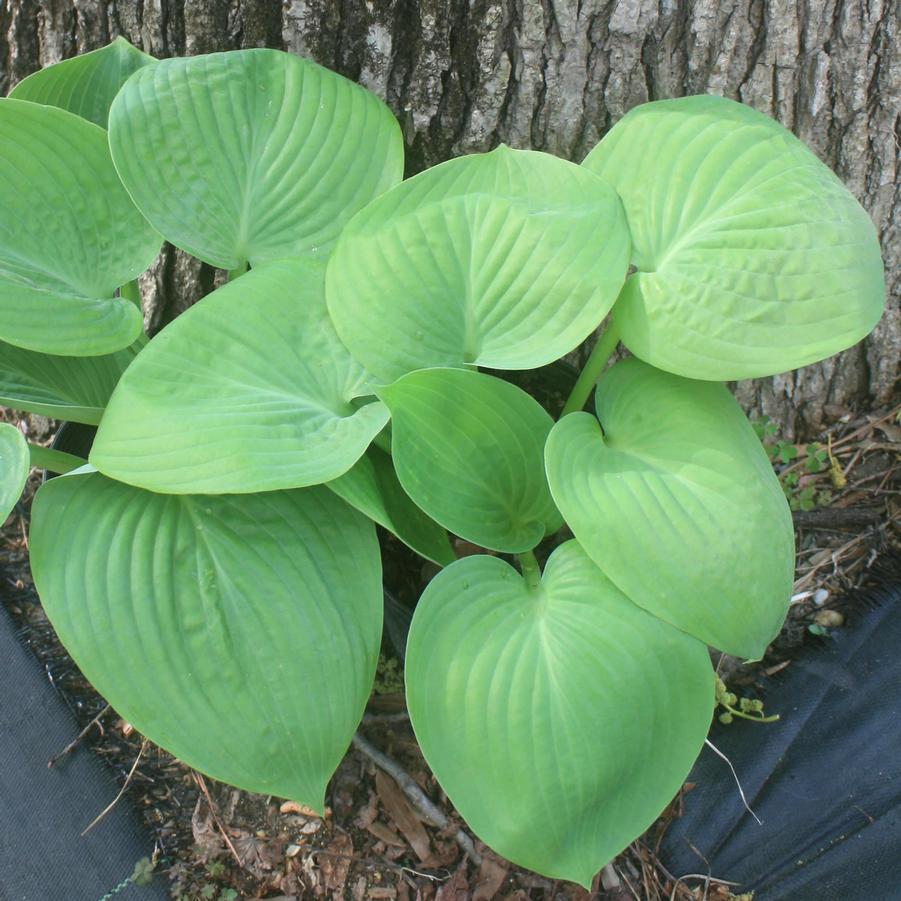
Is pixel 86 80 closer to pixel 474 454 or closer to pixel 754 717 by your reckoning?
pixel 474 454

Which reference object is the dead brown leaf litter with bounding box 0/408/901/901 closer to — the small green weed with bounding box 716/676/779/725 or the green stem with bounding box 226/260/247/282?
the small green weed with bounding box 716/676/779/725

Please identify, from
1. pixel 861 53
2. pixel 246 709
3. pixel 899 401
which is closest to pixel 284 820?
pixel 246 709

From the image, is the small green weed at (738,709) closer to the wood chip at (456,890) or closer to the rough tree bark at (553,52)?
the wood chip at (456,890)

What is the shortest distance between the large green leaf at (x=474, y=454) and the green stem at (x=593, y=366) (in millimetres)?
107

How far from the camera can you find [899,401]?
1572mm

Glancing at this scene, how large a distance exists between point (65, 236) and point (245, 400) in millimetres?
403

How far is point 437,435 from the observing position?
102 cm

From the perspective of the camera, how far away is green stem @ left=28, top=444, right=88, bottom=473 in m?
1.15

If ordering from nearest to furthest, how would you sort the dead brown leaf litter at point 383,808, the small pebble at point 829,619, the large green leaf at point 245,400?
the large green leaf at point 245,400 < the dead brown leaf litter at point 383,808 < the small pebble at point 829,619

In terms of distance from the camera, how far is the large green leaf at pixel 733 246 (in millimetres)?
974

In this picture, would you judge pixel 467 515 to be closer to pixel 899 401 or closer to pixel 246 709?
→ pixel 246 709

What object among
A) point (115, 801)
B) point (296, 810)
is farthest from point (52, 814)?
point (296, 810)

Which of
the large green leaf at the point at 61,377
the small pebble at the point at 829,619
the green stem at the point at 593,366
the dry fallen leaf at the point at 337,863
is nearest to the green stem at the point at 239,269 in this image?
the large green leaf at the point at 61,377

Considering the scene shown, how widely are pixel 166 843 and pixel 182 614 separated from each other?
1.88ft
